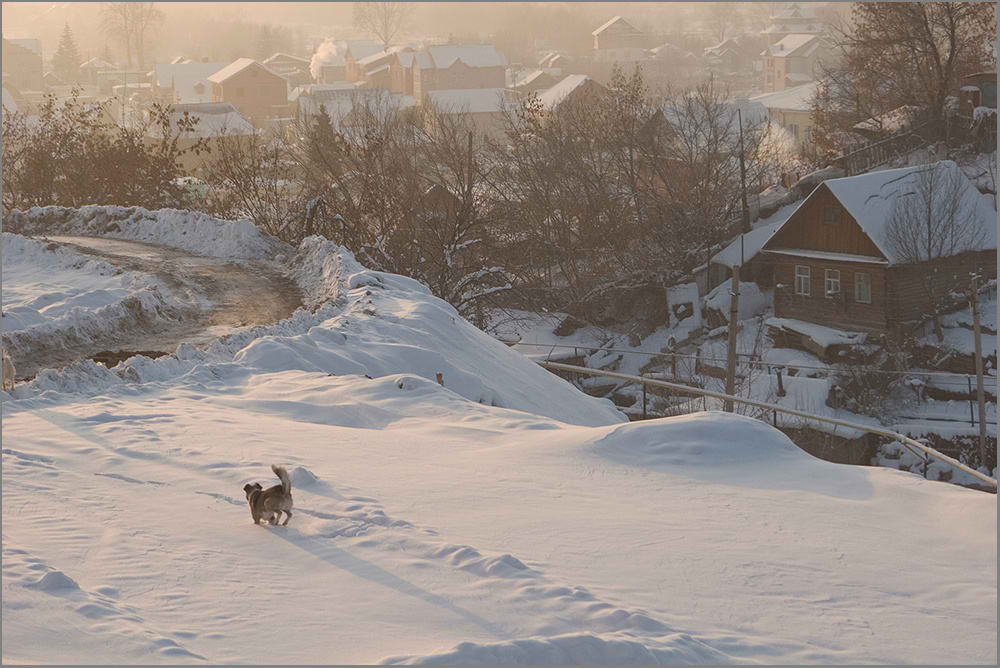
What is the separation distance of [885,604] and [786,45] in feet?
412

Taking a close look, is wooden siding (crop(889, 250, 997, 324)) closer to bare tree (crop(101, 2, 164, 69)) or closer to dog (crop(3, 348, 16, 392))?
dog (crop(3, 348, 16, 392))

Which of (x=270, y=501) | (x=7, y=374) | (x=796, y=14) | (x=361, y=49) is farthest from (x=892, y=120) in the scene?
(x=796, y=14)

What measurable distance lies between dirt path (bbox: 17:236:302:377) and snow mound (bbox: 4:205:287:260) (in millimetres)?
550

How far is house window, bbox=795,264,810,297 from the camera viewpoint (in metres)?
42.5

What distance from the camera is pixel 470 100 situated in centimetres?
8738

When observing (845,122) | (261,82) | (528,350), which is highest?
(261,82)

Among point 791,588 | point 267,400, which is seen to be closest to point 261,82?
point 267,400

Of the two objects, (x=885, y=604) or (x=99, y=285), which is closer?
(x=885, y=604)

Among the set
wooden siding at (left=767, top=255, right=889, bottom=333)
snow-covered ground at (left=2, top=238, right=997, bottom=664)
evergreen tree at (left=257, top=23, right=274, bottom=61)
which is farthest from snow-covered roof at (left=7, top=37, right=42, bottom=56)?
snow-covered ground at (left=2, top=238, right=997, bottom=664)

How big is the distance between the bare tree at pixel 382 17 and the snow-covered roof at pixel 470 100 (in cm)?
7112

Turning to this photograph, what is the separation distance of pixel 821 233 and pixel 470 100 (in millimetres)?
50406

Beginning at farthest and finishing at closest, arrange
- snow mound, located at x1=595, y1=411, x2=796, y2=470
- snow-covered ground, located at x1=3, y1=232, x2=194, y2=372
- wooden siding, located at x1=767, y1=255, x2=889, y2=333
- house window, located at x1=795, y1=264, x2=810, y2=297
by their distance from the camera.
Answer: house window, located at x1=795, y1=264, x2=810, y2=297 → wooden siding, located at x1=767, y1=255, x2=889, y2=333 → snow-covered ground, located at x1=3, y1=232, x2=194, y2=372 → snow mound, located at x1=595, y1=411, x2=796, y2=470

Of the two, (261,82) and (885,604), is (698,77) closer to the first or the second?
(261,82)

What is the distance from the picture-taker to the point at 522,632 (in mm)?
5684
